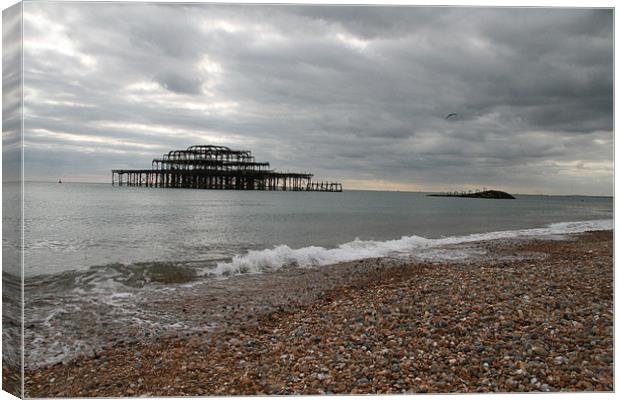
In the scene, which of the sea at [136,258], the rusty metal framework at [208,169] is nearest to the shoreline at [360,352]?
the sea at [136,258]

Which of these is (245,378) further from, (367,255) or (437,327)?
(367,255)

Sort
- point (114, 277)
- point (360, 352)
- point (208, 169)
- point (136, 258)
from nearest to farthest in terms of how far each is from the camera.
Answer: point (360, 352)
point (114, 277)
point (136, 258)
point (208, 169)

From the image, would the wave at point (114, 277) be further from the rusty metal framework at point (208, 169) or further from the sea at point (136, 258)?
the rusty metal framework at point (208, 169)

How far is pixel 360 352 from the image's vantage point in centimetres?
389

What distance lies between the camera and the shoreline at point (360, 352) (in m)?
3.60

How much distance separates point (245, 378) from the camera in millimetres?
3684

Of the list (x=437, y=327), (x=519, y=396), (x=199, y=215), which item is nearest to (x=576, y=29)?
(x=437, y=327)

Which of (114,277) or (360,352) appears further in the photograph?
(114,277)

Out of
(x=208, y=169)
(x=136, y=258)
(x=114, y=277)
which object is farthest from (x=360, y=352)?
(x=208, y=169)

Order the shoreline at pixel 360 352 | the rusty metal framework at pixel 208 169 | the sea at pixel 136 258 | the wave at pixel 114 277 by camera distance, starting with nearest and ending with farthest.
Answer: the shoreline at pixel 360 352 < the sea at pixel 136 258 < the wave at pixel 114 277 < the rusty metal framework at pixel 208 169

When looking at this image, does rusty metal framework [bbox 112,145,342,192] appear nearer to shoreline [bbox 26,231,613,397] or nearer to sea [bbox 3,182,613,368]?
sea [bbox 3,182,613,368]

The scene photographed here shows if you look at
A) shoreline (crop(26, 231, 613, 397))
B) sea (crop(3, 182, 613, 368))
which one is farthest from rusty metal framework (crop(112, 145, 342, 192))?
shoreline (crop(26, 231, 613, 397))

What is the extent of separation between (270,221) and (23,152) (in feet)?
59.4

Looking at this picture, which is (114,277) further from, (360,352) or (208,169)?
(208,169)
